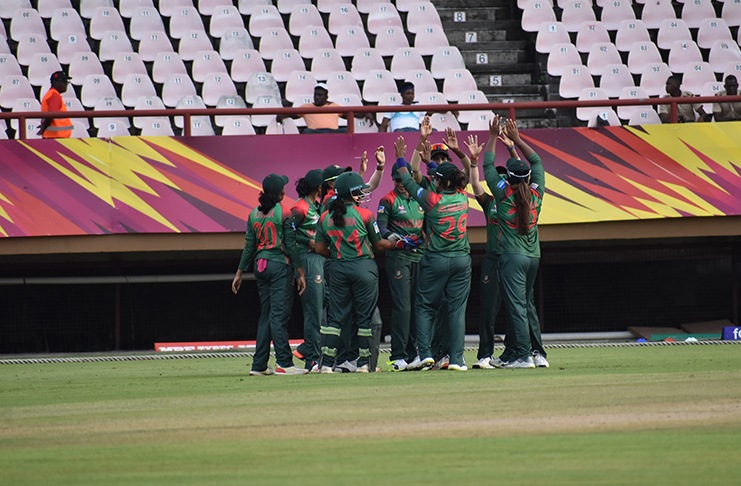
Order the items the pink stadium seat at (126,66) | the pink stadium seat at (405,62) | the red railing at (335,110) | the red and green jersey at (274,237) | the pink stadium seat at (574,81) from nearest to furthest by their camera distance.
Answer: the red and green jersey at (274,237) → the red railing at (335,110) → the pink stadium seat at (574,81) → the pink stadium seat at (126,66) → the pink stadium seat at (405,62)

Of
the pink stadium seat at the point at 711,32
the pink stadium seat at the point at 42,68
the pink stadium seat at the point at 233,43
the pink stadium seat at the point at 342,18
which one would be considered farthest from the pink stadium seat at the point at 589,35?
the pink stadium seat at the point at 42,68

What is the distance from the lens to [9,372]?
10.3 m

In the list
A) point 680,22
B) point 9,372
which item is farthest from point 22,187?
point 680,22

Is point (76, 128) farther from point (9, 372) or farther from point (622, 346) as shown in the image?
point (622, 346)

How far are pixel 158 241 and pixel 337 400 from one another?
21.8ft

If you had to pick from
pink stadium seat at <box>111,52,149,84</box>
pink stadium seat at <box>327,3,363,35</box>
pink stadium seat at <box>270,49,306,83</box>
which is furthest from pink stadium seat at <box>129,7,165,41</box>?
pink stadium seat at <box>327,3,363,35</box>

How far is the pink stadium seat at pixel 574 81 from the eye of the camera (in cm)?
1459

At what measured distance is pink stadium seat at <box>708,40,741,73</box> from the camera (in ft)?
50.2

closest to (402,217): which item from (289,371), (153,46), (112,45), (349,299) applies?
(349,299)

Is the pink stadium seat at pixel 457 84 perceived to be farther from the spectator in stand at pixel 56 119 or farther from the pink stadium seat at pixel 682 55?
the spectator in stand at pixel 56 119

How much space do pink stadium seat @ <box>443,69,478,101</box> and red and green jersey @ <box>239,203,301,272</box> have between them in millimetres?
6476

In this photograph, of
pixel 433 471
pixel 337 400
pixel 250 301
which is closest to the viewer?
pixel 433 471

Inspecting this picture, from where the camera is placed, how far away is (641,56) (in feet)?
50.3

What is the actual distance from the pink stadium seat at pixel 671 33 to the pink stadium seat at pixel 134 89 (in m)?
8.55
